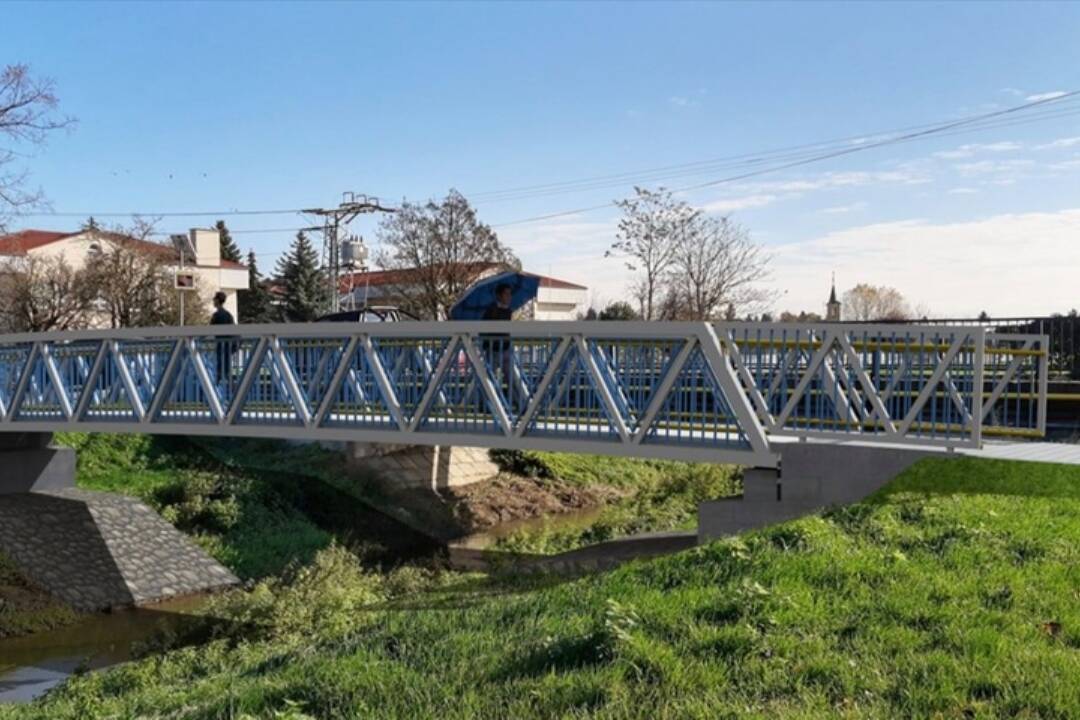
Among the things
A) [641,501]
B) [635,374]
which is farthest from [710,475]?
[635,374]

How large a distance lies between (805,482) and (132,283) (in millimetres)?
32397

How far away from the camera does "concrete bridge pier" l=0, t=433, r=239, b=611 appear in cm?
1664

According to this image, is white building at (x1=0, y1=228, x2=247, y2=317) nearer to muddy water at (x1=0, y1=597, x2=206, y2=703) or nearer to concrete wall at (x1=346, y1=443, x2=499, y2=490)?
concrete wall at (x1=346, y1=443, x2=499, y2=490)

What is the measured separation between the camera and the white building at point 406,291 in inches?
1778

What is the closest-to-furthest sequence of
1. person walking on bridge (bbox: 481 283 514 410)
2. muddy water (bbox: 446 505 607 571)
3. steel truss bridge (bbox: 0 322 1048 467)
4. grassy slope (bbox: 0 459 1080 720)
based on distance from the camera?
1. grassy slope (bbox: 0 459 1080 720)
2. steel truss bridge (bbox: 0 322 1048 467)
3. person walking on bridge (bbox: 481 283 514 410)
4. muddy water (bbox: 446 505 607 571)

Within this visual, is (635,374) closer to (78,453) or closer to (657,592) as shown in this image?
(657,592)

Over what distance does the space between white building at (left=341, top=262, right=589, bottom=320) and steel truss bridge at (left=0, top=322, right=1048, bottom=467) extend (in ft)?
41.1

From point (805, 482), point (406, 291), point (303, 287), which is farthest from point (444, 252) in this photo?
point (805, 482)

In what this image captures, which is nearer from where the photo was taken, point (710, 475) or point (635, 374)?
point (635, 374)

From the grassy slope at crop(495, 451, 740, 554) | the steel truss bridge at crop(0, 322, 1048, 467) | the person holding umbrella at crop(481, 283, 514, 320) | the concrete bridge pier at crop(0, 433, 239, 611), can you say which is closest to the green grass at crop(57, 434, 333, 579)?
the concrete bridge pier at crop(0, 433, 239, 611)

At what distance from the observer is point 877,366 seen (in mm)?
11742

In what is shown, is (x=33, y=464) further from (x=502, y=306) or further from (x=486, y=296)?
(x=502, y=306)

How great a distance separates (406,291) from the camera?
150 ft

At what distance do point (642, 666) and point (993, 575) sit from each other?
123 inches
